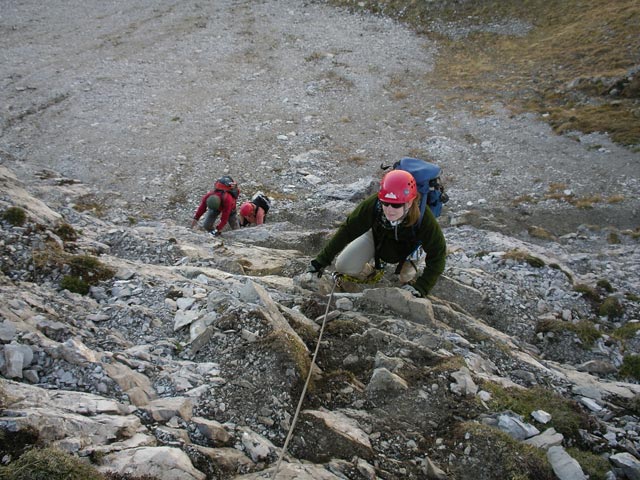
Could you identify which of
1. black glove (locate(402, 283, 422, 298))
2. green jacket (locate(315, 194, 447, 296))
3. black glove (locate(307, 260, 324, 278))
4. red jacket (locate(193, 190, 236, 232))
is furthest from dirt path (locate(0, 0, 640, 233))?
black glove (locate(307, 260, 324, 278))

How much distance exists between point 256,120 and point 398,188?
18458 millimetres

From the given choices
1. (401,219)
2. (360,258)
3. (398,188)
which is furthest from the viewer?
(360,258)

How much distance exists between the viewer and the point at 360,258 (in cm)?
725

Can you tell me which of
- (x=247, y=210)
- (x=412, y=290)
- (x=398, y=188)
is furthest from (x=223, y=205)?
(x=398, y=188)

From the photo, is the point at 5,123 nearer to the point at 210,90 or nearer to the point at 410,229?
the point at 210,90

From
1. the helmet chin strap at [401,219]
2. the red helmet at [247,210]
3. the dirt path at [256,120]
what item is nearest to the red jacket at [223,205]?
the red helmet at [247,210]

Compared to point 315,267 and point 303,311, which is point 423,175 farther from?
point 303,311

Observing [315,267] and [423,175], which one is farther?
[315,267]

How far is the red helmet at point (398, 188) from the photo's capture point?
5.77m

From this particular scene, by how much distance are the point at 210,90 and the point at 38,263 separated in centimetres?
2079

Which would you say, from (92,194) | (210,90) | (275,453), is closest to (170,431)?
(275,453)

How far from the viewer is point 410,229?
21.0 feet

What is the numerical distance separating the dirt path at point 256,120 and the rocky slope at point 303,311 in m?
0.17

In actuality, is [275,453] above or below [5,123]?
below
